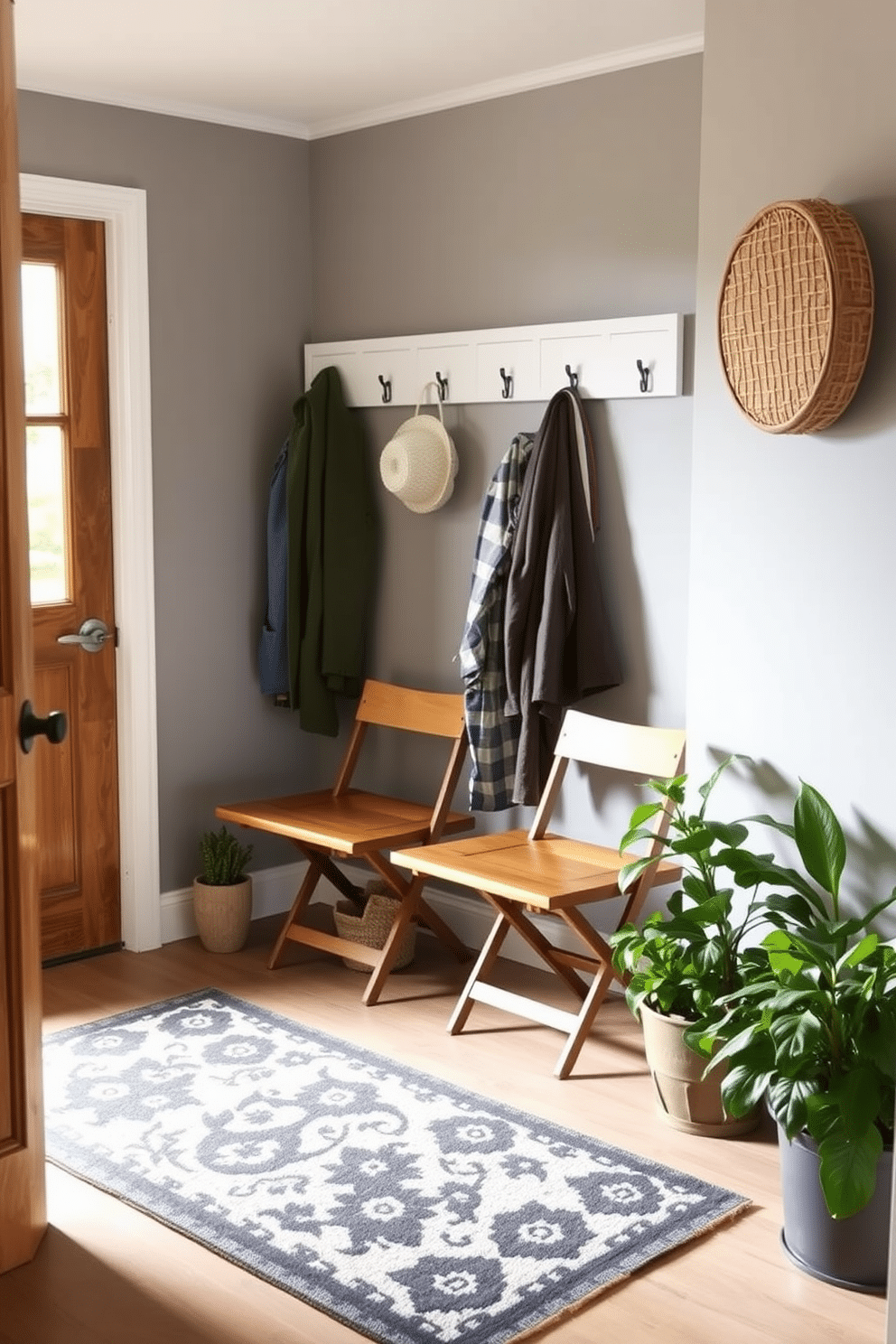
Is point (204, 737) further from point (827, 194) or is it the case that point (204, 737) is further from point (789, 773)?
point (827, 194)

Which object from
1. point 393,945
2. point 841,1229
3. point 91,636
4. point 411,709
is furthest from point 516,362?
point 841,1229

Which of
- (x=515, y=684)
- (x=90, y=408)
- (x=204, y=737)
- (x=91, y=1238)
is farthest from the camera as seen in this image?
(x=204, y=737)

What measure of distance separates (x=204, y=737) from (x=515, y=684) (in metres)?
1.13

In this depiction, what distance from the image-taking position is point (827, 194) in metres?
2.96

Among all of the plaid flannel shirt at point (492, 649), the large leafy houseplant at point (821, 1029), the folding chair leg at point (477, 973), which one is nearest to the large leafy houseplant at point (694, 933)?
the large leafy houseplant at point (821, 1029)

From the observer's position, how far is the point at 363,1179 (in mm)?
3051

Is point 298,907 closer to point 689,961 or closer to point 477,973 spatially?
point 477,973

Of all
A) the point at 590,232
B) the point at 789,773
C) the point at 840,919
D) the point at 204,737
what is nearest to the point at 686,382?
the point at 590,232

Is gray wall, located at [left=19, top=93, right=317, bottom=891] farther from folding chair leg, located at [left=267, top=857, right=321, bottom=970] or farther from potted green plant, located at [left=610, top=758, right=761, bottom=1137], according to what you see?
potted green plant, located at [left=610, top=758, right=761, bottom=1137]

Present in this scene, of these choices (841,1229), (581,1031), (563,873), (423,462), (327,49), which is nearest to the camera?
(841,1229)

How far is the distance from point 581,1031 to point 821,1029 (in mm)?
1044

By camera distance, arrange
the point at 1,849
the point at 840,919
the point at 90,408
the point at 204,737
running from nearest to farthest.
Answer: the point at 1,849 < the point at 840,919 < the point at 90,408 < the point at 204,737

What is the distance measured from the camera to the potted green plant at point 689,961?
3.06 m

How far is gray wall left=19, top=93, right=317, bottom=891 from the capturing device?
4430 mm
